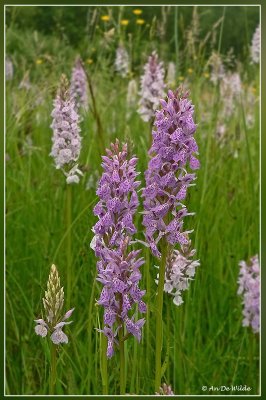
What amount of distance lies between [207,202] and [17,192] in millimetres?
1118

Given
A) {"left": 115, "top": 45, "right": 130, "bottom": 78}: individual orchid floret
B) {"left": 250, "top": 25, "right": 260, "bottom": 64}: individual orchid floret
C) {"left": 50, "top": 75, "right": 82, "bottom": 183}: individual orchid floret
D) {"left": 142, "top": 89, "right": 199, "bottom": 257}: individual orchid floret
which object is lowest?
{"left": 142, "top": 89, "right": 199, "bottom": 257}: individual orchid floret

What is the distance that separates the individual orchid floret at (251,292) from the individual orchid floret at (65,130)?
0.91 m

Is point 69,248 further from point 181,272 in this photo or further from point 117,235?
point 117,235

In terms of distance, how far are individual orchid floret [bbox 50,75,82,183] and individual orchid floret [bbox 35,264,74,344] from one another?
87 cm

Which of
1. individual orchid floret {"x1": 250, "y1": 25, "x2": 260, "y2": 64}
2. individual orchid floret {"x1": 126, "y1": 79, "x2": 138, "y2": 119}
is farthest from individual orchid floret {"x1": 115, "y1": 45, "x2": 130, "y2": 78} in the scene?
individual orchid floret {"x1": 250, "y1": 25, "x2": 260, "y2": 64}

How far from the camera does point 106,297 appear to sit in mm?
1863

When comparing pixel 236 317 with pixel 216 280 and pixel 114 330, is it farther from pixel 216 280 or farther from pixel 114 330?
pixel 114 330

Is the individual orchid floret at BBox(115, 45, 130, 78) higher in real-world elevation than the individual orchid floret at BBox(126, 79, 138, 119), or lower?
higher

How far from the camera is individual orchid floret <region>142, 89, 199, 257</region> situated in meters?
1.85

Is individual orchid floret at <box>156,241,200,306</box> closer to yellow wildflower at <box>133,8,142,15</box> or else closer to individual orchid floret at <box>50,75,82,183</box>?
individual orchid floret at <box>50,75,82,183</box>

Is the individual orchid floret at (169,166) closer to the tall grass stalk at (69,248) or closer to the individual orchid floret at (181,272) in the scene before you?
the individual orchid floret at (181,272)

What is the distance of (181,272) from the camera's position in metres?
2.45

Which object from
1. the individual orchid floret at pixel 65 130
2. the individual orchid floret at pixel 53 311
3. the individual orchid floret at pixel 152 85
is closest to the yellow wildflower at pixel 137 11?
the individual orchid floret at pixel 152 85

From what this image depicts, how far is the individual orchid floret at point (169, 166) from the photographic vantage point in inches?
72.8
